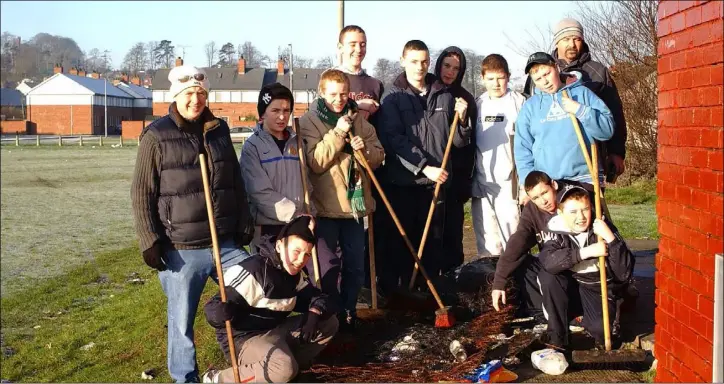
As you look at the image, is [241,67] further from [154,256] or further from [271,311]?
[154,256]

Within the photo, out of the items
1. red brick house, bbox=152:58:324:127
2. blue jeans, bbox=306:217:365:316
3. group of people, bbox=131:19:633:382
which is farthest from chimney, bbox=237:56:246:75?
blue jeans, bbox=306:217:365:316

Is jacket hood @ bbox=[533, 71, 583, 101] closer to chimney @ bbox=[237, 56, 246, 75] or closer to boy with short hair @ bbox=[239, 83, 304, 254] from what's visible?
boy with short hair @ bbox=[239, 83, 304, 254]

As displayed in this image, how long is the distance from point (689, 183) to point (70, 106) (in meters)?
83.3

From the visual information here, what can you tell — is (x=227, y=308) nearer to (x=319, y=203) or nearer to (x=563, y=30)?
(x=319, y=203)

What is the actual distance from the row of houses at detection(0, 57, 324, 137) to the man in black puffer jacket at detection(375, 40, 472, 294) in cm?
6056

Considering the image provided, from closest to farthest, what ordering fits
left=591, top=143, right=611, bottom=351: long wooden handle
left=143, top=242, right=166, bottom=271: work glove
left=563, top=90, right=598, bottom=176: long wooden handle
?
1. left=143, top=242, right=166, bottom=271: work glove
2. left=591, top=143, right=611, bottom=351: long wooden handle
3. left=563, top=90, right=598, bottom=176: long wooden handle

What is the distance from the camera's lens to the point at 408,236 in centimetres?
688

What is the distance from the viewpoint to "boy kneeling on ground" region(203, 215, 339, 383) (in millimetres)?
4840

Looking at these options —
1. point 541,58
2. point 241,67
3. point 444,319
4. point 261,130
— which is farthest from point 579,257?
point 241,67

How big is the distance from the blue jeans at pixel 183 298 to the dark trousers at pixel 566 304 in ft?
7.10

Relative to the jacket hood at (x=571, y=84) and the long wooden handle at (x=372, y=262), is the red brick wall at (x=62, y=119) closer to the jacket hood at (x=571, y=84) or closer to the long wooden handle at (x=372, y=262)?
the long wooden handle at (x=372, y=262)

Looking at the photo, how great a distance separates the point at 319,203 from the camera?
6.02 metres

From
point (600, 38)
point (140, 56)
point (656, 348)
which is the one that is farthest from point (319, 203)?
point (140, 56)

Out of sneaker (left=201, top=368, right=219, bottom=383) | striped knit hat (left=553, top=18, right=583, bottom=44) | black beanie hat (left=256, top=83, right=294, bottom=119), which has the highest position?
striped knit hat (left=553, top=18, right=583, bottom=44)
